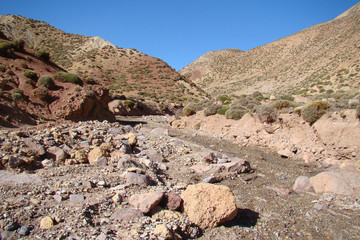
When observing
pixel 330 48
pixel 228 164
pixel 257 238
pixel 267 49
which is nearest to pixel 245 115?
pixel 228 164

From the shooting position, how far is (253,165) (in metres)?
10.1

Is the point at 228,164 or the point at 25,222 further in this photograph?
the point at 228,164

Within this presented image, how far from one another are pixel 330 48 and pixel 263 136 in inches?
1992

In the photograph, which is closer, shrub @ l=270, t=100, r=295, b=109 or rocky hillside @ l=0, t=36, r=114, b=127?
rocky hillside @ l=0, t=36, r=114, b=127

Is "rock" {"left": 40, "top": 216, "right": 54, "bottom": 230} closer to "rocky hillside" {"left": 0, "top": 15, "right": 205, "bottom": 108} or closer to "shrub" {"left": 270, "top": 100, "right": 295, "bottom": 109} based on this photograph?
"shrub" {"left": 270, "top": 100, "right": 295, "bottom": 109}

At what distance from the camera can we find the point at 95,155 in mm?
8102

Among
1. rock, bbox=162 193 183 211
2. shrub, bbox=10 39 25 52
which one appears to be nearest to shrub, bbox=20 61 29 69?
shrub, bbox=10 39 25 52

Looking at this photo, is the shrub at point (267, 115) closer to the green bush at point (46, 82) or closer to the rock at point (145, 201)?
the rock at point (145, 201)

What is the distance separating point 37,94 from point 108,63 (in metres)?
35.1

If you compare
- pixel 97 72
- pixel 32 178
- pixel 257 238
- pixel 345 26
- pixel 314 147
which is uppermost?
pixel 345 26

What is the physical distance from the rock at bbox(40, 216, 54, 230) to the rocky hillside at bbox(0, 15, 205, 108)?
29019 mm

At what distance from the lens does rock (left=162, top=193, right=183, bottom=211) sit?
535 cm

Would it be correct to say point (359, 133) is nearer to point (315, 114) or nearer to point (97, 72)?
point (315, 114)

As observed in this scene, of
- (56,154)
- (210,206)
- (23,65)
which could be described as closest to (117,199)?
(210,206)
